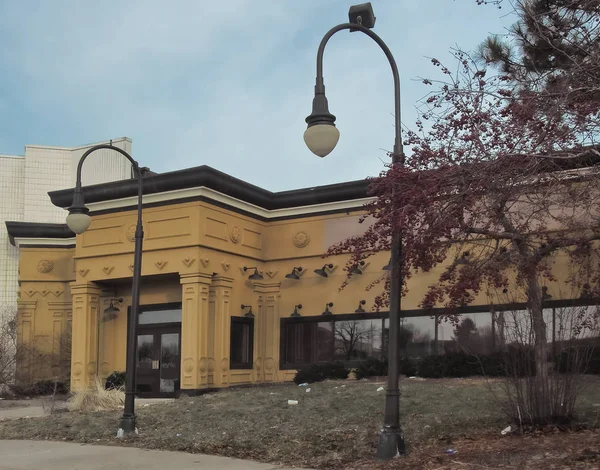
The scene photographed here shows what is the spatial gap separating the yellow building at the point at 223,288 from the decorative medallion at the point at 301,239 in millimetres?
45

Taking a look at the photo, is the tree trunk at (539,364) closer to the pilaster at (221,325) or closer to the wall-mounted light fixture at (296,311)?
the pilaster at (221,325)

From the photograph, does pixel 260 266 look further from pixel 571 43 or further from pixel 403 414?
pixel 571 43

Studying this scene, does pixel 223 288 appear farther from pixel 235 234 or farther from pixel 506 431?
pixel 506 431

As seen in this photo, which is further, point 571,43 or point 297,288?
point 297,288

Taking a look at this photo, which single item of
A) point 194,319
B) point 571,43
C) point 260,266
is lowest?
point 194,319

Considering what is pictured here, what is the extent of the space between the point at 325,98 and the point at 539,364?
5.11 metres

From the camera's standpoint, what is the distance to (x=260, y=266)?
24.8 m

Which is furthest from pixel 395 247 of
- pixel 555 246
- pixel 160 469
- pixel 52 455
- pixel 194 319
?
pixel 194 319

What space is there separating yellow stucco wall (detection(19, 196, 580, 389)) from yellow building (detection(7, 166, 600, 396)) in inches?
1.4

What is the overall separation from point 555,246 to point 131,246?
15.8 m

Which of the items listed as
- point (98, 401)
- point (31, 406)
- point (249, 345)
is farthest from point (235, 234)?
point (31, 406)

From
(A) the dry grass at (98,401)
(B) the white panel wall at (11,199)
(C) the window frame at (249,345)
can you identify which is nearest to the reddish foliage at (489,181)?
(A) the dry grass at (98,401)

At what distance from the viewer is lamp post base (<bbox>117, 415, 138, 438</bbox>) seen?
532 inches

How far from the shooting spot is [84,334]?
24.1m
